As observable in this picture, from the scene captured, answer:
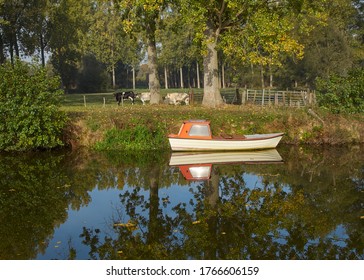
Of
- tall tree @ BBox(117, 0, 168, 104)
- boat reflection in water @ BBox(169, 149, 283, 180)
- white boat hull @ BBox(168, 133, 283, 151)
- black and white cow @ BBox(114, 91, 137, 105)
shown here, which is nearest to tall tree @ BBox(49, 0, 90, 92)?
black and white cow @ BBox(114, 91, 137, 105)

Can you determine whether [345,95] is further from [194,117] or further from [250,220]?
[250,220]

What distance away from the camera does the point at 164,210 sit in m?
15.1

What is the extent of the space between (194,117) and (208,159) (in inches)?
240

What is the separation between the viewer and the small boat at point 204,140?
24500 mm

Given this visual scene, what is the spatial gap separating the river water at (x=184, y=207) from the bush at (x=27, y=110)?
165 cm

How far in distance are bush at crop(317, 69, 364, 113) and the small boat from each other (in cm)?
810

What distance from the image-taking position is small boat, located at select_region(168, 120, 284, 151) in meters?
24.5

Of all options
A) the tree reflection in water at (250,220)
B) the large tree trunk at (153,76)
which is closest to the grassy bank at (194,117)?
the tree reflection in water at (250,220)

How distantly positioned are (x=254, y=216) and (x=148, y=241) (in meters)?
3.74

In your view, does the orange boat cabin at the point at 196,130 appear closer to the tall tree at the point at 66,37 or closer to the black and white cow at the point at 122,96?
the black and white cow at the point at 122,96

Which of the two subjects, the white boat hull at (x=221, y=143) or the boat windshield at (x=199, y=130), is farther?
the boat windshield at (x=199, y=130)

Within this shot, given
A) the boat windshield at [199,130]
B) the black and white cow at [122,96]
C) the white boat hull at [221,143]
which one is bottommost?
the white boat hull at [221,143]
